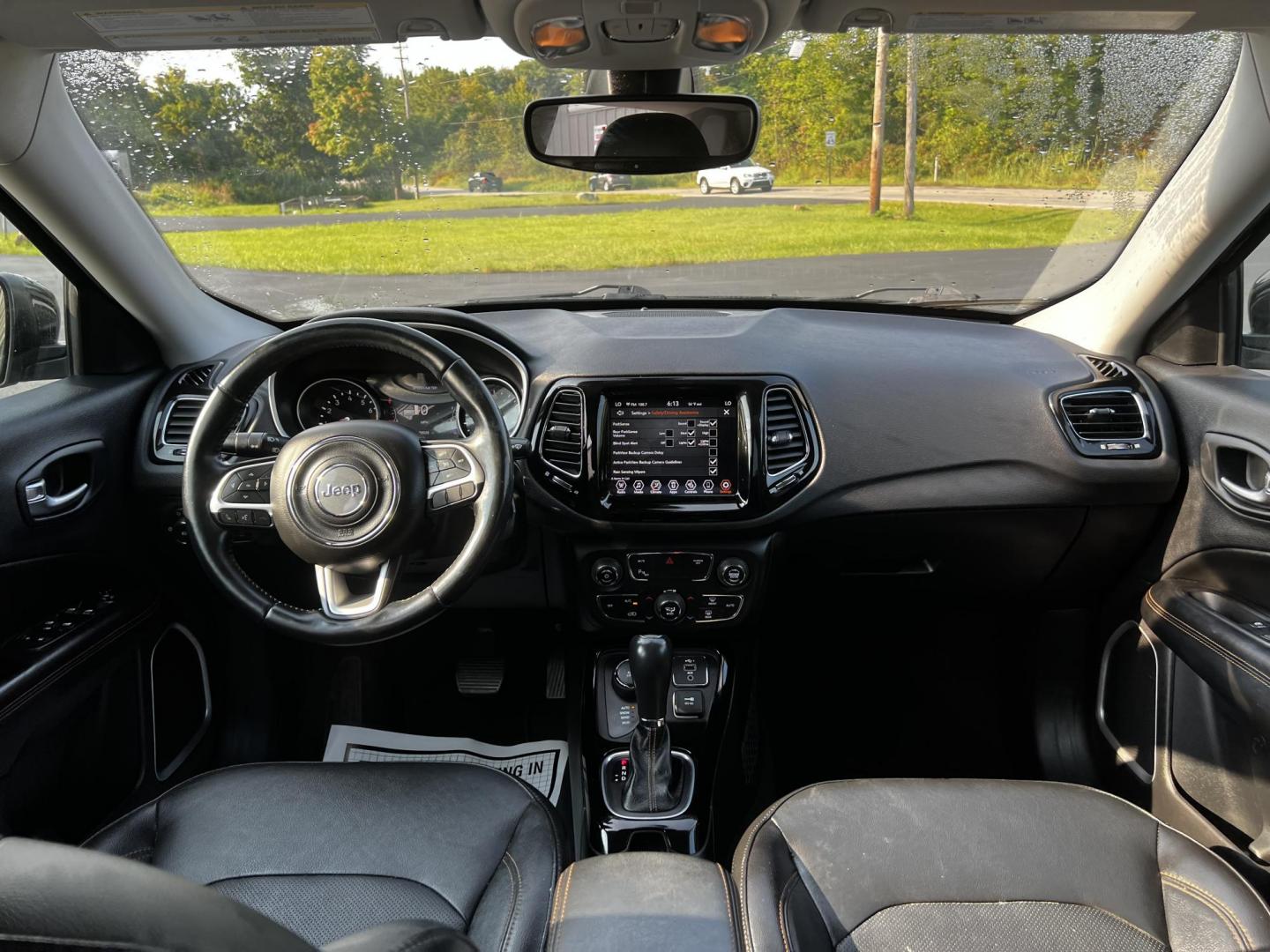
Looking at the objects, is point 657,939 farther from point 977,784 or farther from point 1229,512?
point 1229,512

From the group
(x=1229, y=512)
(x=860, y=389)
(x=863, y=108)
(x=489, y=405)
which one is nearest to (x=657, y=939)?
(x=489, y=405)

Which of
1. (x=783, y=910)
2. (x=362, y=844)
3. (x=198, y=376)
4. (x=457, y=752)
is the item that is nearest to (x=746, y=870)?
(x=783, y=910)

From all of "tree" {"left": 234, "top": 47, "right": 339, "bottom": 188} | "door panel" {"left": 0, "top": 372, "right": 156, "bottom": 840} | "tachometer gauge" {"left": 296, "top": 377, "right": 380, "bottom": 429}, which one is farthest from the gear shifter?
"tree" {"left": 234, "top": 47, "right": 339, "bottom": 188}

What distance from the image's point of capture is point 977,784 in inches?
74.1

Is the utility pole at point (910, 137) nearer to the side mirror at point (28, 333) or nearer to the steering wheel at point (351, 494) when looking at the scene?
the steering wheel at point (351, 494)

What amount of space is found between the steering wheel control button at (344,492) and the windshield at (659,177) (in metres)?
1.01

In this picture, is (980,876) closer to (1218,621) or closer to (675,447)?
(1218,621)

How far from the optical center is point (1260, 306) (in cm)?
248

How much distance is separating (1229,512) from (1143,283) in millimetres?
664

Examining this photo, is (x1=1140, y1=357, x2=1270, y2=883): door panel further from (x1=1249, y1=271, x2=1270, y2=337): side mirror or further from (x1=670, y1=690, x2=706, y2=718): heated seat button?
(x1=670, y1=690, x2=706, y2=718): heated seat button

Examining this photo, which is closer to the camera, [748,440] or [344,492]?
[344,492]

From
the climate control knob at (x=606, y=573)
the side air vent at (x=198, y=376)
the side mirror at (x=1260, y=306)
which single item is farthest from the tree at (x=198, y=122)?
the side mirror at (x=1260, y=306)

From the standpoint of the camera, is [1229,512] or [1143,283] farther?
[1143,283]

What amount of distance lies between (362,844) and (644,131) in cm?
164
